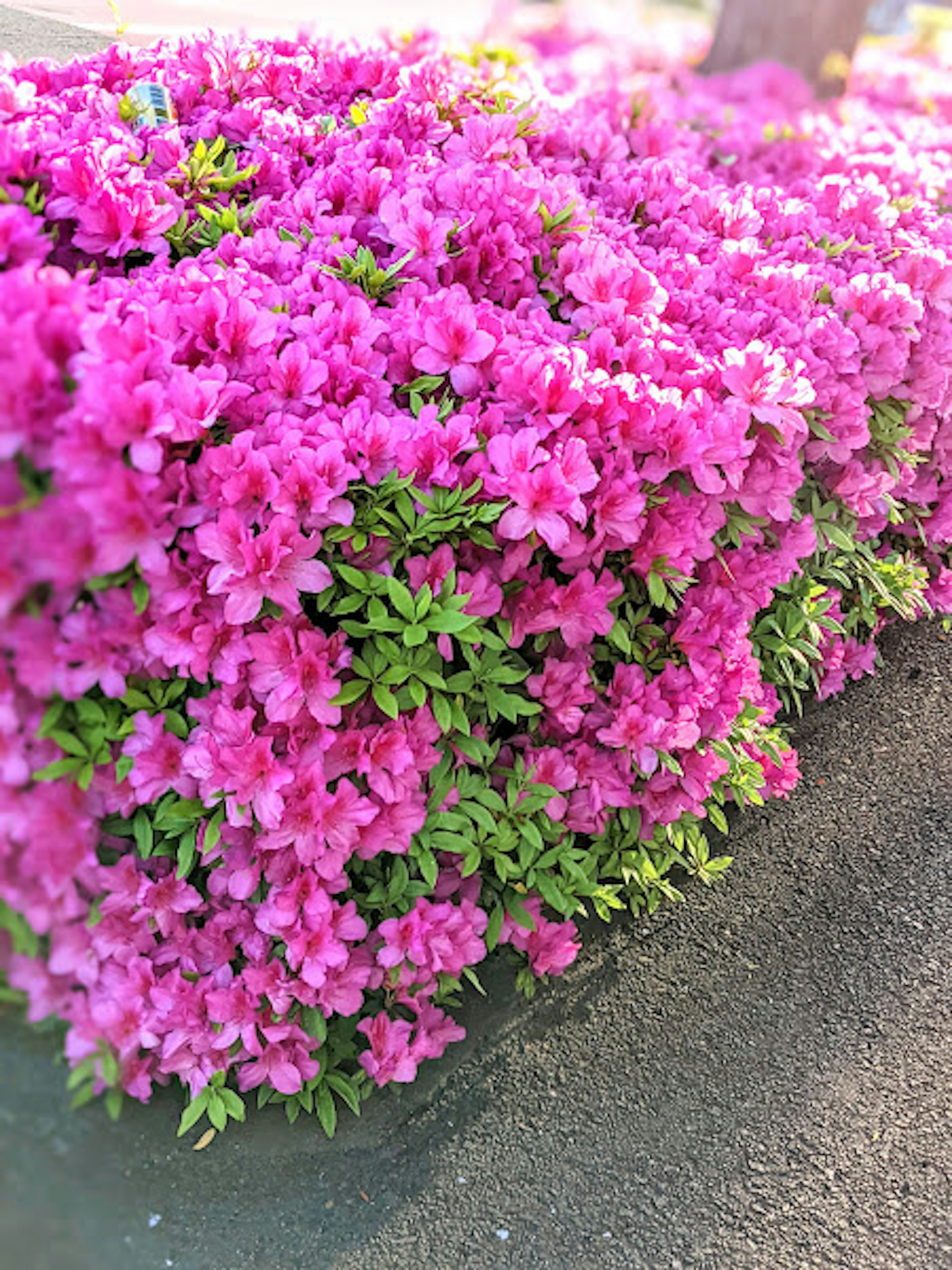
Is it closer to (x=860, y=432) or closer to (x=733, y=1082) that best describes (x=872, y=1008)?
(x=733, y=1082)

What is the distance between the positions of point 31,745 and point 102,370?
496 millimetres

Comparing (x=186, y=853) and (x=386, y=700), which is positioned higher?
(x=386, y=700)

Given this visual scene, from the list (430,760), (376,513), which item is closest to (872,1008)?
(430,760)

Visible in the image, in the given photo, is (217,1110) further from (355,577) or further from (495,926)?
(355,577)

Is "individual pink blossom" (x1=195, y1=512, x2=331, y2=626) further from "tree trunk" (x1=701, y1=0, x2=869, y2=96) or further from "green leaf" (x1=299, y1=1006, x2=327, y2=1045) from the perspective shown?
"tree trunk" (x1=701, y1=0, x2=869, y2=96)

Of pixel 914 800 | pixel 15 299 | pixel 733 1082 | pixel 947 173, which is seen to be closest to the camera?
pixel 15 299

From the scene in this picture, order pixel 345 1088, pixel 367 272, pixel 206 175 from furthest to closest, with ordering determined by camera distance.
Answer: pixel 206 175
pixel 367 272
pixel 345 1088

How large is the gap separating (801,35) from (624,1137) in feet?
18.0

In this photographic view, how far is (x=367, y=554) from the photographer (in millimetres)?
1839

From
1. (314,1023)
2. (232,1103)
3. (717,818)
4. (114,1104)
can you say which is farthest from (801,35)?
(114,1104)

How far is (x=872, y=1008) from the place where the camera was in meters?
2.36

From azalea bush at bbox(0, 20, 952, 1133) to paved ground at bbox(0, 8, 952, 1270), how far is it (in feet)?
0.32

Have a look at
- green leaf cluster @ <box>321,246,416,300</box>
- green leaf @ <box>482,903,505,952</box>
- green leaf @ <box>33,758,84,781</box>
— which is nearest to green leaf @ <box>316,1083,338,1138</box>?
green leaf @ <box>482,903,505,952</box>

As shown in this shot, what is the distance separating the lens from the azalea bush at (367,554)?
1494 mm
